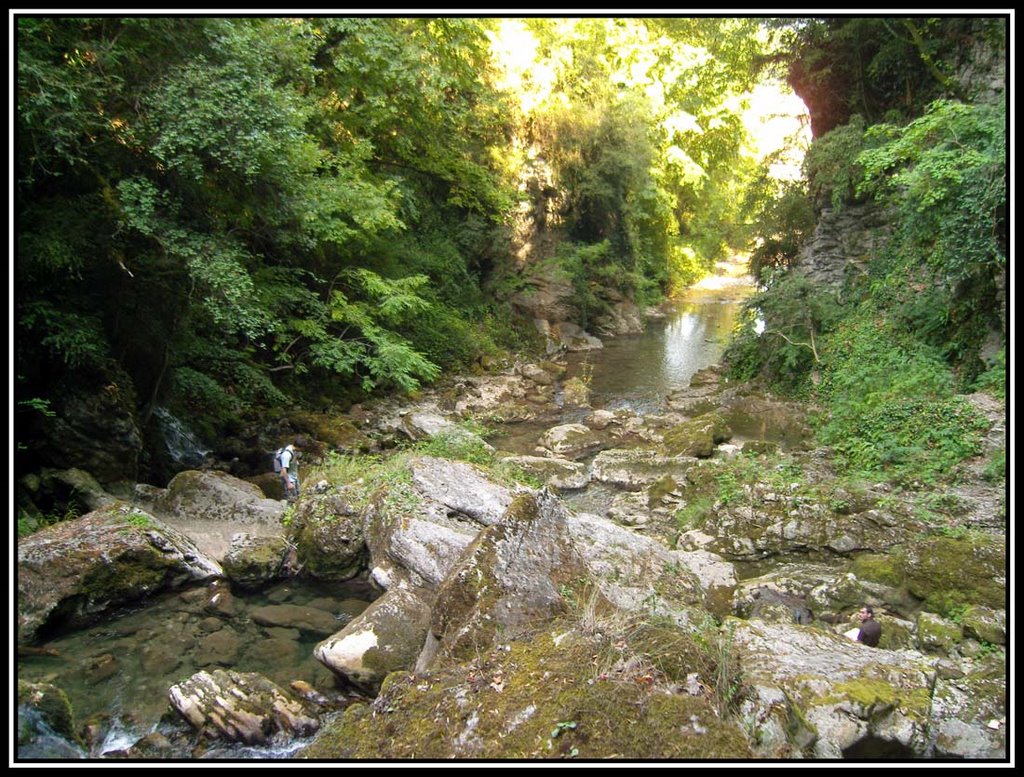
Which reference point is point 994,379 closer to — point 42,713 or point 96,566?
point 42,713

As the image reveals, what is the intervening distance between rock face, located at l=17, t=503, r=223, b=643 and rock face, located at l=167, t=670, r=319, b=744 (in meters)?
1.74

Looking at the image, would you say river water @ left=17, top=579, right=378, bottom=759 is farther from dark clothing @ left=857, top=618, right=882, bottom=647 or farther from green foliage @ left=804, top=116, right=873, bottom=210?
green foliage @ left=804, top=116, right=873, bottom=210

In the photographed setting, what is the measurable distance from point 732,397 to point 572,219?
1379cm

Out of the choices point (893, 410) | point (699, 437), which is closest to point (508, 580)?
point (893, 410)

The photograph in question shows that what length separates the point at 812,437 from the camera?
11375 millimetres

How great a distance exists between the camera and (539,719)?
3141mm

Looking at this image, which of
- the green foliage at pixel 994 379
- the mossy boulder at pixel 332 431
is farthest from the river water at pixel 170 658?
the green foliage at pixel 994 379

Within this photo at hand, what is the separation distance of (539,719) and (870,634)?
3.69 metres

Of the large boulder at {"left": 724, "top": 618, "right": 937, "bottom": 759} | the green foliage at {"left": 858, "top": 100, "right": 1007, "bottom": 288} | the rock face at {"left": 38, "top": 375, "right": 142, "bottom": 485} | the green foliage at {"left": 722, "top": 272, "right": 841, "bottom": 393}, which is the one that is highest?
the green foliage at {"left": 858, "top": 100, "right": 1007, "bottom": 288}

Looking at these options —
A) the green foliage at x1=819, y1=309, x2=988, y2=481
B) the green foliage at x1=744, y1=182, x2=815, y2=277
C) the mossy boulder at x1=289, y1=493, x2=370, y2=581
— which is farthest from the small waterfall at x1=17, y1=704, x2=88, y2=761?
the green foliage at x1=744, y1=182, x2=815, y2=277

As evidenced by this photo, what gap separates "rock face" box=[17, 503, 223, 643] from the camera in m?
5.76

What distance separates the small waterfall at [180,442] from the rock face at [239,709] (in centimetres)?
697

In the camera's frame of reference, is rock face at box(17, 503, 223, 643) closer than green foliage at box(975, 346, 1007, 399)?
Yes

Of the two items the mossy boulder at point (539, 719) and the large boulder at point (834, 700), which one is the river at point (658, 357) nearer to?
the large boulder at point (834, 700)
